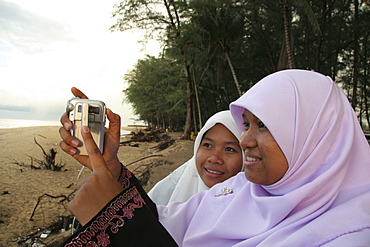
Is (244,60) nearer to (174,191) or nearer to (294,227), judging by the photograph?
(174,191)

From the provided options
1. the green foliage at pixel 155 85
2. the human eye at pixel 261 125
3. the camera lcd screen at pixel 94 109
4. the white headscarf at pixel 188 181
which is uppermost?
the green foliage at pixel 155 85

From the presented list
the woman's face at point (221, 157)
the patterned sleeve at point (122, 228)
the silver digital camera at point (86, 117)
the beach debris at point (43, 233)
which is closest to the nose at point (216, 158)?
the woman's face at point (221, 157)

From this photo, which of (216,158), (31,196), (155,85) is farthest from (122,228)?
(155,85)

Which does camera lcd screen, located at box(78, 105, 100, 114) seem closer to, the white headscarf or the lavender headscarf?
the lavender headscarf

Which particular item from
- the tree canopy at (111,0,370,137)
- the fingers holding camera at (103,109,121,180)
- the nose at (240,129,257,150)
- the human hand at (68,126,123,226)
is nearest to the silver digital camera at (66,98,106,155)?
the fingers holding camera at (103,109,121,180)

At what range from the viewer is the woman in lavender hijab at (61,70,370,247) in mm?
882

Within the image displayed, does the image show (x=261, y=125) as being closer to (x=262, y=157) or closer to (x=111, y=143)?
(x=262, y=157)

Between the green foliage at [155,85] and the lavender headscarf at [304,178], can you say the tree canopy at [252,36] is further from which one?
the lavender headscarf at [304,178]

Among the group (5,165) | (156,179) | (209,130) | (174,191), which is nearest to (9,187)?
(5,165)

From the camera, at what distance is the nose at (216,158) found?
6.85 ft

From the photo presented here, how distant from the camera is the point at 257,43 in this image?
1812cm

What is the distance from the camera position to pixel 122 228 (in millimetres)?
883

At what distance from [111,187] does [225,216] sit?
583mm

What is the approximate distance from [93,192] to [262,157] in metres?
0.67
